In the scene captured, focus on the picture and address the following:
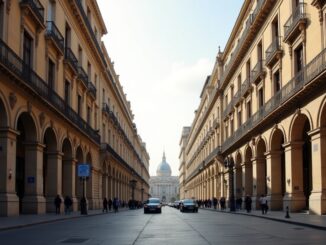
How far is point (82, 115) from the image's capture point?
143ft

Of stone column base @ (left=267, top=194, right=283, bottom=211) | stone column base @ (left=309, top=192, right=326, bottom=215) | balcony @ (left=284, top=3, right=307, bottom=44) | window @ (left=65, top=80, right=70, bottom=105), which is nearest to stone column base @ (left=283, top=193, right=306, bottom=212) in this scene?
stone column base @ (left=309, top=192, right=326, bottom=215)

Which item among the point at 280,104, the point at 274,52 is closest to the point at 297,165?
the point at 280,104

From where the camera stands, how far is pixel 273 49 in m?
35.1

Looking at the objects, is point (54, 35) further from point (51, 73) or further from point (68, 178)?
point (68, 178)

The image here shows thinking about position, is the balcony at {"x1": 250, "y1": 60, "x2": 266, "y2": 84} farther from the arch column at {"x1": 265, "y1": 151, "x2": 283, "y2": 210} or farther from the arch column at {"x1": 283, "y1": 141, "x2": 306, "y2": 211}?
the arch column at {"x1": 283, "y1": 141, "x2": 306, "y2": 211}

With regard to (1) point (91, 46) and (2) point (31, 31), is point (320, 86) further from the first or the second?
(1) point (91, 46)

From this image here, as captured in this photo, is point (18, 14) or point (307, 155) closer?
point (18, 14)

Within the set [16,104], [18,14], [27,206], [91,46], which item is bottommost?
[27,206]

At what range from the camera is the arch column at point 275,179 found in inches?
1420

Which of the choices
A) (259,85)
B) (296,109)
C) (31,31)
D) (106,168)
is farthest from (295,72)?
(106,168)

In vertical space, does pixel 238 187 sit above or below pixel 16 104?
below

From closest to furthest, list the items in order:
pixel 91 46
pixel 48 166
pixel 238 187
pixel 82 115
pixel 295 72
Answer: pixel 295 72 → pixel 48 166 → pixel 82 115 → pixel 91 46 → pixel 238 187

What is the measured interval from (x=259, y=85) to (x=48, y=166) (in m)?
17.0

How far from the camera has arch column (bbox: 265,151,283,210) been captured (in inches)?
1420
